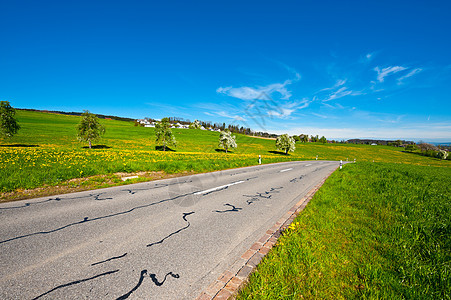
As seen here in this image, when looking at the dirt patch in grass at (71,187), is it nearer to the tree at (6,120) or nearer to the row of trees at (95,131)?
the row of trees at (95,131)

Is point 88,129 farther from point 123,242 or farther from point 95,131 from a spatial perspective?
point 123,242

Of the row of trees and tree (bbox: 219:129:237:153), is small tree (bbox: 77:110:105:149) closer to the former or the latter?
the row of trees

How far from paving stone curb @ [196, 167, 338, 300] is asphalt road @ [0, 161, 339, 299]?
5.4 inches

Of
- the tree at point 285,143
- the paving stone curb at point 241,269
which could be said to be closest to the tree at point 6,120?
the paving stone curb at point 241,269

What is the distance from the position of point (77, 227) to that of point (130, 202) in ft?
6.01

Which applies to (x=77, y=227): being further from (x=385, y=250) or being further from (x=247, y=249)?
(x=385, y=250)

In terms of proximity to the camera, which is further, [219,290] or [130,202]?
[130,202]

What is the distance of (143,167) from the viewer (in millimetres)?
11922

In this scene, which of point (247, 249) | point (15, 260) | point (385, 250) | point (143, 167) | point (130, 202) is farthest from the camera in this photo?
point (143, 167)

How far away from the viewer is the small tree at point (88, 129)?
3500 centimetres

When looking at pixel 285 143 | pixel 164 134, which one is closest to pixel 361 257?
pixel 164 134

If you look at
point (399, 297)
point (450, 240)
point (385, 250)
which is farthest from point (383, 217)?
point (399, 297)

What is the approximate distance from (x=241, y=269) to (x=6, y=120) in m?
47.0

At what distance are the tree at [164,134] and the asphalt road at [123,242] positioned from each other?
36821 millimetres
